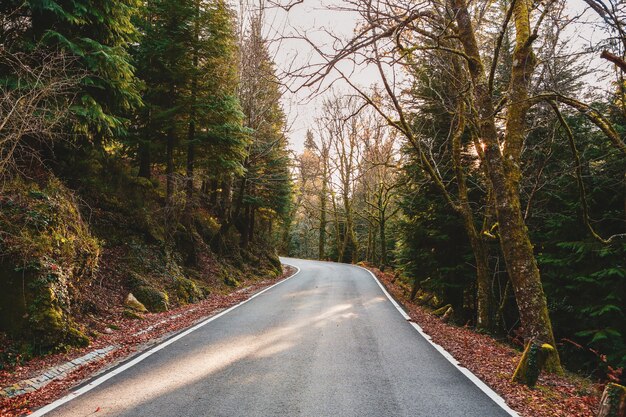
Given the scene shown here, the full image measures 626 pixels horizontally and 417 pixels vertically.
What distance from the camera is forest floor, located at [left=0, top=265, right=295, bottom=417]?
16.0ft

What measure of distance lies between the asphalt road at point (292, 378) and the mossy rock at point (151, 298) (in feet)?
7.51

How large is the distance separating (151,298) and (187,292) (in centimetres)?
210

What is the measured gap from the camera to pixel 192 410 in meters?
4.44

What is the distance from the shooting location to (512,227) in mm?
7621

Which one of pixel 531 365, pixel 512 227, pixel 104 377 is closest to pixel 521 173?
pixel 512 227

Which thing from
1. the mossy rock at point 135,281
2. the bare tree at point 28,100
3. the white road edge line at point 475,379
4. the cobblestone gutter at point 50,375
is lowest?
the cobblestone gutter at point 50,375

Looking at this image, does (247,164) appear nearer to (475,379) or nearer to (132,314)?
(132,314)

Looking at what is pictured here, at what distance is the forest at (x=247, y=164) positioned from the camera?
22.0 ft

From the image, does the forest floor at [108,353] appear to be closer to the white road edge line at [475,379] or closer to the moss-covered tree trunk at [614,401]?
the white road edge line at [475,379]

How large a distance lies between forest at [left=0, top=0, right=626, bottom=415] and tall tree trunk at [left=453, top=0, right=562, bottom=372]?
0.13ft

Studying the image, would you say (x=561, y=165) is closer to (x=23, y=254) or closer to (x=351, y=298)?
(x=351, y=298)

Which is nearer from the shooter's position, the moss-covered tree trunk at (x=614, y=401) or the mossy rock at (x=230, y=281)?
the moss-covered tree trunk at (x=614, y=401)

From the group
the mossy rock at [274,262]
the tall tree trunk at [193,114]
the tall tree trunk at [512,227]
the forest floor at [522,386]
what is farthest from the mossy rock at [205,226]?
the tall tree trunk at [512,227]

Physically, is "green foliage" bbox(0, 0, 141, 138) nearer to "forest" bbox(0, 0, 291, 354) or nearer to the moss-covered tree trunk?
"forest" bbox(0, 0, 291, 354)
